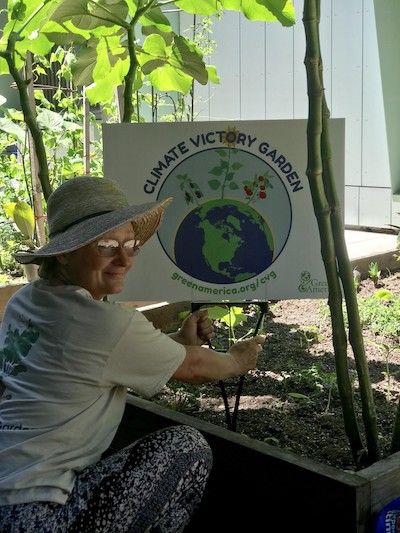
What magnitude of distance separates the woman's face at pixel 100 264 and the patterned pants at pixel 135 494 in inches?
17.9

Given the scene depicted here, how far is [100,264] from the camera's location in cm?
235

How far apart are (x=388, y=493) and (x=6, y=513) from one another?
1.13m

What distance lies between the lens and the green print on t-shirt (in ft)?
7.36

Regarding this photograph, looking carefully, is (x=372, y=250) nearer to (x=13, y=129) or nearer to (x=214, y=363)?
(x=13, y=129)

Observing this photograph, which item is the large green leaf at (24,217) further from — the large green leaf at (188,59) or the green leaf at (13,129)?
the large green leaf at (188,59)

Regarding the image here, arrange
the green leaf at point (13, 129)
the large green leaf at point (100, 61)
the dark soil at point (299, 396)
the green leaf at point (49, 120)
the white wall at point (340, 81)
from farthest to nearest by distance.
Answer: the white wall at point (340, 81) < the green leaf at point (13, 129) < the green leaf at point (49, 120) < the large green leaf at point (100, 61) < the dark soil at point (299, 396)

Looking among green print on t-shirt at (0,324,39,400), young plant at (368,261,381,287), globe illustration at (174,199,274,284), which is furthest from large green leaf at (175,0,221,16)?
young plant at (368,261,381,287)

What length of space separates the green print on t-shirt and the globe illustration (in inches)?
38.9

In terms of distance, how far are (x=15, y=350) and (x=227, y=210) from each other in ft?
3.67

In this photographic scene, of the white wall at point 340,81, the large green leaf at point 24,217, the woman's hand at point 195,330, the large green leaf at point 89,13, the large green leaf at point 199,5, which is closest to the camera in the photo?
the woman's hand at point 195,330

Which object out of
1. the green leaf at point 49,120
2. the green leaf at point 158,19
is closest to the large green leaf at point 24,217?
the green leaf at point 49,120

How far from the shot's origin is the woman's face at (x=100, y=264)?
2.32 m

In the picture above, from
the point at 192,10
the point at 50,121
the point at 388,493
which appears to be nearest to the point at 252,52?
the point at 50,121

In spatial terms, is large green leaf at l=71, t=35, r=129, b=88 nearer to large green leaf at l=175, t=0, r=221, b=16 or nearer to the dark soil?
large green leaf at l=175, t=0, r=221, b=16
